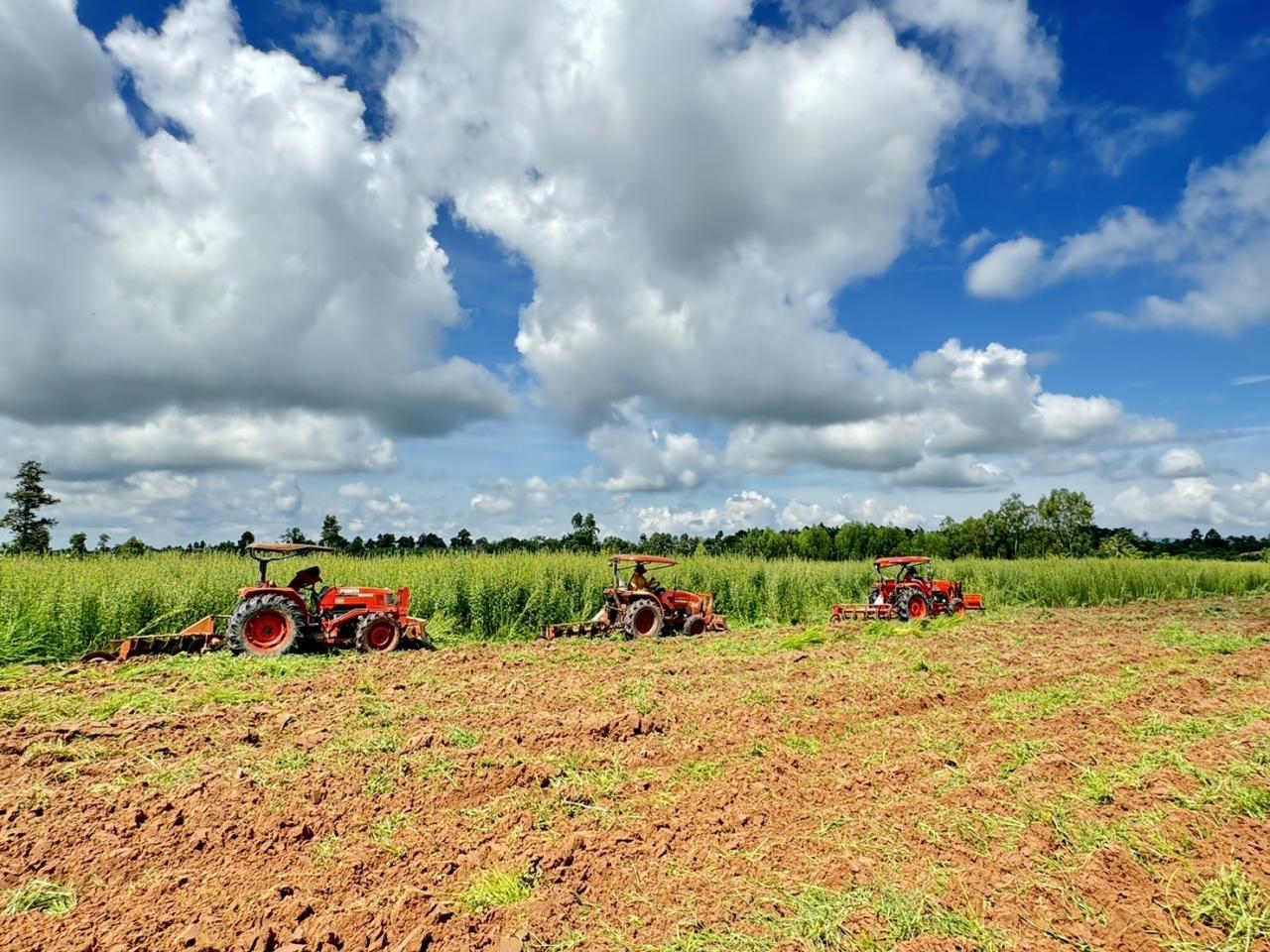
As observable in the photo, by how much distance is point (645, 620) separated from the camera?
43.2 feet

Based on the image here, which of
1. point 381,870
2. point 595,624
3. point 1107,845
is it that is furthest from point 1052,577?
point 381,870

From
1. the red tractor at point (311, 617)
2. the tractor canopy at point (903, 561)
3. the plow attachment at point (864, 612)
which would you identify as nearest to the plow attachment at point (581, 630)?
the red tractor at point (311, 617)

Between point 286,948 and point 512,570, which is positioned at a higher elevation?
point 512,570

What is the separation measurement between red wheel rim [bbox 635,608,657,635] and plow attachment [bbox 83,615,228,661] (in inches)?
254

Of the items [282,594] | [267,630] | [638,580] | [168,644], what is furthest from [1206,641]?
[168,644]

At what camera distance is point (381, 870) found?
382 centimetres

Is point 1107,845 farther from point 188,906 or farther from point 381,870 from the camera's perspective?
point 188,906

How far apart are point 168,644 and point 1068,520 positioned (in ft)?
170

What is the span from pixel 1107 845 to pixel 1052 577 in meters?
22.3

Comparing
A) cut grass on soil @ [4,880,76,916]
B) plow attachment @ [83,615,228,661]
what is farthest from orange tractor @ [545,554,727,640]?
cut grass on soil @ [4,880,76,916]

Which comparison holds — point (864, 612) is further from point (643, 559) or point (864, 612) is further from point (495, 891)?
point (495, 891)

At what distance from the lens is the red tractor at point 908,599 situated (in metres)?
15.3

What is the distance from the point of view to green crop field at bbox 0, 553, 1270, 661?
11195 mm

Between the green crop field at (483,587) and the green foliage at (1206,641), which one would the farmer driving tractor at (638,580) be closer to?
the green crop field at (483,587)
